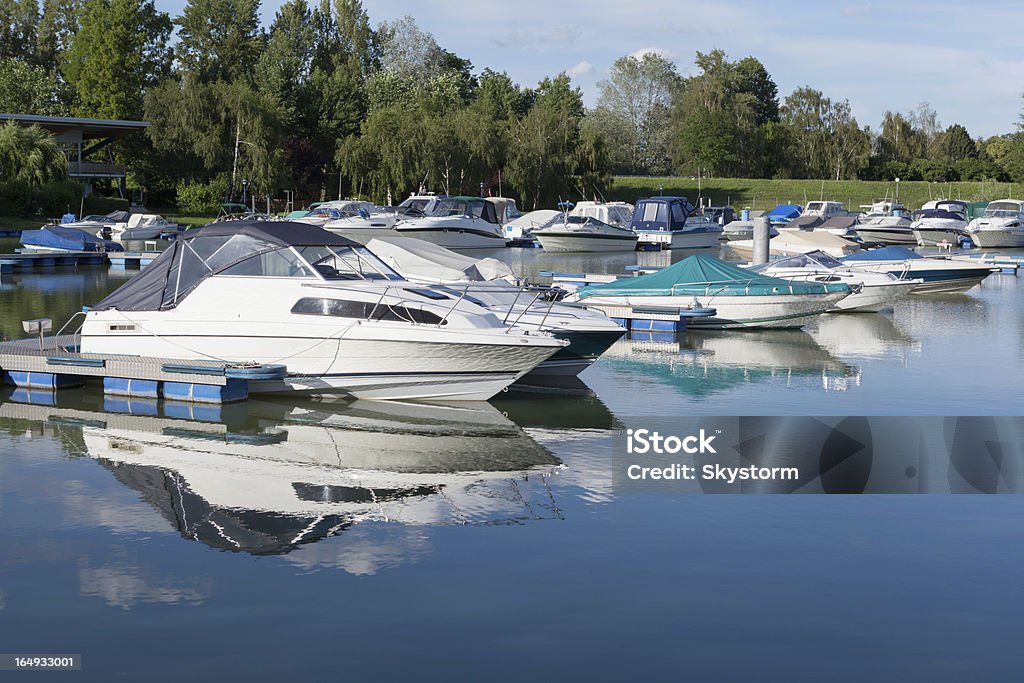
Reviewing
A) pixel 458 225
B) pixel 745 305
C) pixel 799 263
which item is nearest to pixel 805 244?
pixel 799 263

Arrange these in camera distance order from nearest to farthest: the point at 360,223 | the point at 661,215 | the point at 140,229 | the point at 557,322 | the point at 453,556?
1. the point at 453,556
2. the point at 557,322
3. the point at 360,223
4. the point at 140,229
5. the point at 661,215

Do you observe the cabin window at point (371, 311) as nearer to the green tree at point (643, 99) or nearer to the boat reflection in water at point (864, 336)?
the boat reflection in water at point (864, 336)

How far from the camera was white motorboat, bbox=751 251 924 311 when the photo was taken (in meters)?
26.6

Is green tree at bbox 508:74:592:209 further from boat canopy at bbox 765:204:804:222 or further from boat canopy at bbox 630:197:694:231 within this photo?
boat canopy at bbox 630:197:694:231

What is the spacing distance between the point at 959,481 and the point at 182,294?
10.3 meters

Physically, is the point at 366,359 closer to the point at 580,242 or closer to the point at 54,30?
the point at 580,242

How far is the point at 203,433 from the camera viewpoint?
14688 mm

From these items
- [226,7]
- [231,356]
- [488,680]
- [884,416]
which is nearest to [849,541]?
[488,680]

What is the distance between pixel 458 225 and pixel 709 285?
27.0 metres

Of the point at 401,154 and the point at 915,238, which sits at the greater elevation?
the point at 401,154

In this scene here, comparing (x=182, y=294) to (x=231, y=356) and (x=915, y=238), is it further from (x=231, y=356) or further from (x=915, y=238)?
(x=915, y=238)

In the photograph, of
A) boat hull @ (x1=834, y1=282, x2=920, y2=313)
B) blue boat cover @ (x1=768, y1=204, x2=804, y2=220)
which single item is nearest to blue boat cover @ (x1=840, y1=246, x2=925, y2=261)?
boat hull @ (x1=834, y1=282, x2=920, y2=313)

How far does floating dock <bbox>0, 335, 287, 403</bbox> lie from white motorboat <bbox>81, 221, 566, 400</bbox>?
333 millimetres

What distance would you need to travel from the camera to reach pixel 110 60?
3132 inches
